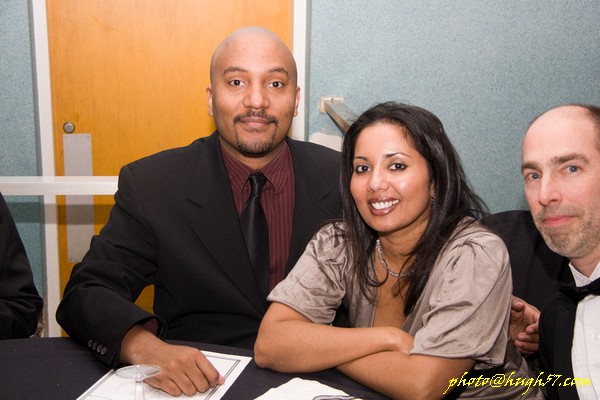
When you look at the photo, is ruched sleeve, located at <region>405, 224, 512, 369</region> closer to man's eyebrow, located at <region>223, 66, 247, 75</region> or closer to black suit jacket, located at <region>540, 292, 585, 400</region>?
black suit jacket, located at <region>540, 292, 585, 400</region>

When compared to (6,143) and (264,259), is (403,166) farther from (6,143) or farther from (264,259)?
(6,143)

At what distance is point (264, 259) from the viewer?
1.77 m

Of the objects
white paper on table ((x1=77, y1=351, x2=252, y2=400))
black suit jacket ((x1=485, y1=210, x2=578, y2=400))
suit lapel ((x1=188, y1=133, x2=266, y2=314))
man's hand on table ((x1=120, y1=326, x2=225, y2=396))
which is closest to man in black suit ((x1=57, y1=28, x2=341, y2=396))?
suit lapel ((x1=188, y1=133, x2=266, y2=314))

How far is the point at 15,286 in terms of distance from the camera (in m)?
1.64

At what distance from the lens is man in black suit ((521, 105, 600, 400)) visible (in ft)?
4.22

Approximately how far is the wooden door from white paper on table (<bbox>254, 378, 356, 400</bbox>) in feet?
7.62

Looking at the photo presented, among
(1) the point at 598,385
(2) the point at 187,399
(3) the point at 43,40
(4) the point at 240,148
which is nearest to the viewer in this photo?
(2) the point at 187,399

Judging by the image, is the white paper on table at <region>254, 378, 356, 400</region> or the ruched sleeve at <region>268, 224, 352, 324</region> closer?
the white paper on table at <region>254, 378, 356, 400</region>

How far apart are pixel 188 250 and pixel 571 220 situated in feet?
3.46

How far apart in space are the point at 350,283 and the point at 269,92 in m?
0.70

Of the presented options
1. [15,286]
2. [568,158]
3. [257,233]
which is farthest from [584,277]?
[15,286]

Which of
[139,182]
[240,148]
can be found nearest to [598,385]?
[240,148]

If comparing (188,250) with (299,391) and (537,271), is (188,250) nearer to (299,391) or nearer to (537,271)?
(299,391)

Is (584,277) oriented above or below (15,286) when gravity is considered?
above
